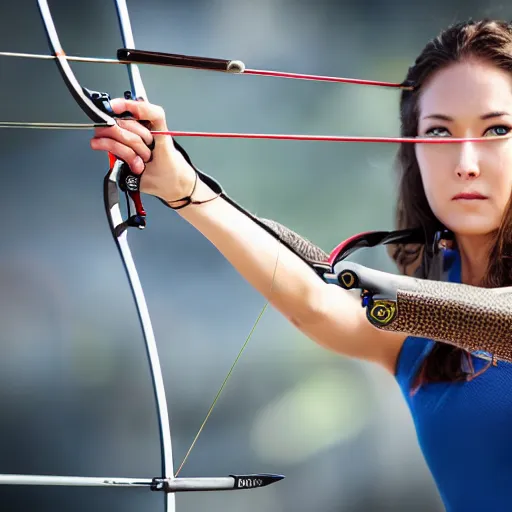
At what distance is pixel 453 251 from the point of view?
177 cm

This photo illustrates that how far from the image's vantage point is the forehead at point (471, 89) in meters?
1.63

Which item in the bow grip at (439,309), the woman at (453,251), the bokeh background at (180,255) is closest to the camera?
the bow grip at (439,309)

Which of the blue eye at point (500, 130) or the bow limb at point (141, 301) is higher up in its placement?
the blue eye at point (500, 130)

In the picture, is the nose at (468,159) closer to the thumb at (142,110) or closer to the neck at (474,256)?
the neck at (474,256)

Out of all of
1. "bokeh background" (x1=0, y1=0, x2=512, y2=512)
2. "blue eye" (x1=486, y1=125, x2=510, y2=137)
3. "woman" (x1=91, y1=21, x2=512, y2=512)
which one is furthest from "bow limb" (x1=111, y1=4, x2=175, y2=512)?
"blue eye" (x1=486, y1=125, x2=510, y2=137)

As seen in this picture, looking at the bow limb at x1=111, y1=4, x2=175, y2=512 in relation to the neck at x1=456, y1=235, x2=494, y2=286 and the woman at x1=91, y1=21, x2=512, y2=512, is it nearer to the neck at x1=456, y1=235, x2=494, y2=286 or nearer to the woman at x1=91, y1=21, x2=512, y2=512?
the woman at x1=91, y1=21, x2=512, y2=512

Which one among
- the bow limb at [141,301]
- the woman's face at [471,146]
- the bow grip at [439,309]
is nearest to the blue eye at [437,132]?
the woman's face at [471,146]

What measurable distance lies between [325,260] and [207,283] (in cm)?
48

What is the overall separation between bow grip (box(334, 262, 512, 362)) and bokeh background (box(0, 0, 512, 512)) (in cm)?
65

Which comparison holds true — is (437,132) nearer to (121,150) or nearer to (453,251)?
(453,251)

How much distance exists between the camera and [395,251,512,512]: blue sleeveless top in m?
1.63

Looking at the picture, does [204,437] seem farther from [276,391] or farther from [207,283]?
[207,283]

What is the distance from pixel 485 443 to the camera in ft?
5.42

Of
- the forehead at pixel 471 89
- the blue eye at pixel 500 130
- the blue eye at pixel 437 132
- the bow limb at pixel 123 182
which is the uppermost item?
the forehead at pixel 471 89
